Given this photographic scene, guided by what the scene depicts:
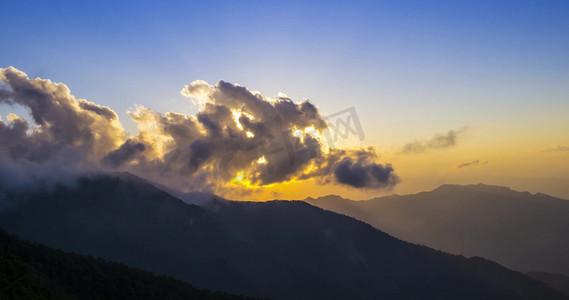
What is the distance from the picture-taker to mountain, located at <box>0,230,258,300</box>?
111019mm

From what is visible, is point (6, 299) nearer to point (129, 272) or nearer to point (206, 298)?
Result: point (129, 272)

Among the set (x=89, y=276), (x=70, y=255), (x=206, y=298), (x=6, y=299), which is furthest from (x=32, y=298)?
(x=206, y=298)

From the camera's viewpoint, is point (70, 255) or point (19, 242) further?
point (70, 255)

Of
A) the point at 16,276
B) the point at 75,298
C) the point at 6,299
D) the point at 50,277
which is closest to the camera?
the point at 6,299

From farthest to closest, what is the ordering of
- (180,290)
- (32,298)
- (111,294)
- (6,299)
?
(180,290) < (111,294) < (32,298) < (6,299)

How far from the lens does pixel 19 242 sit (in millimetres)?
127375

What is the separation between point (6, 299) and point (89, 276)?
206 feet

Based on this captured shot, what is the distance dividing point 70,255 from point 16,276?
59.8 m

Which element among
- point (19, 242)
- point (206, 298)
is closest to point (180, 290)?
point (206, 298)

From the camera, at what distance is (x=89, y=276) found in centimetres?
13050

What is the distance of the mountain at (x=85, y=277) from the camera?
4371 inches

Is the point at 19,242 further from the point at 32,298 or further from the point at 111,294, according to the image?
the point at 32,298

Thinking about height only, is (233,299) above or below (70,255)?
below

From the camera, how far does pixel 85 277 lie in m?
129
